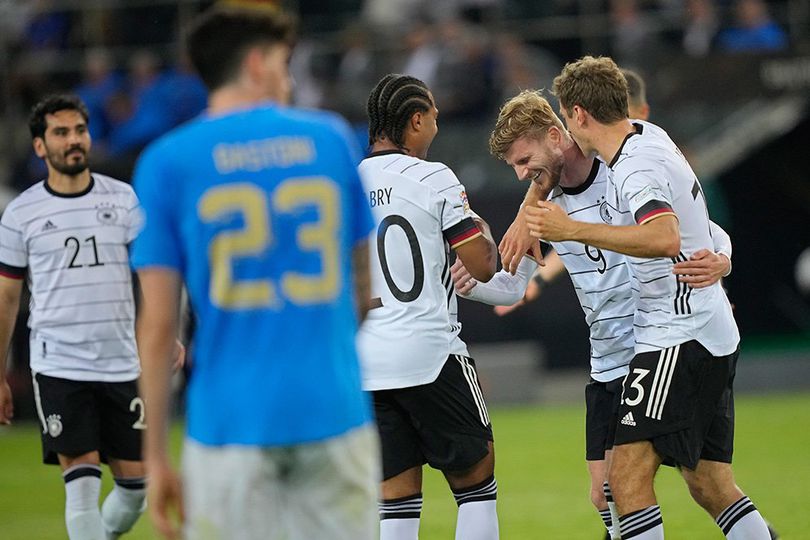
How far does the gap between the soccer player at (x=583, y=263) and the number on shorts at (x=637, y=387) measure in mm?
565

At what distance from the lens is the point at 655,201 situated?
5648 mm

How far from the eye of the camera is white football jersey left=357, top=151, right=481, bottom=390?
240 inches

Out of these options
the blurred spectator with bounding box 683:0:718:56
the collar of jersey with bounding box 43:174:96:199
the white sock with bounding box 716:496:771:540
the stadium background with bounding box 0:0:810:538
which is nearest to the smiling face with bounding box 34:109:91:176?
the collar of jersey with bounding box 43:174:96:199

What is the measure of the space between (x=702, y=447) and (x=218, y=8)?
11.2ft

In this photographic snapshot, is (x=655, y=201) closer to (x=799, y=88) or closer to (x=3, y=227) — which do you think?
(x=3, y=227)

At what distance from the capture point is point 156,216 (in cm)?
381

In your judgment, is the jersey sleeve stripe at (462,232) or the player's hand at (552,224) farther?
the jersey sleeve stripe at (462,232)

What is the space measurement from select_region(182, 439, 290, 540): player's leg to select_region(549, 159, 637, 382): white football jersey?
3.29m

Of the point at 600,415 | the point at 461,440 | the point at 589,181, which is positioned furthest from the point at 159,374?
the point at 600,415

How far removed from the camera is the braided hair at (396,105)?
6.22 meters

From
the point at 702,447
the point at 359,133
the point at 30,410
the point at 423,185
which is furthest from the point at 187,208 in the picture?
the point at 30,410

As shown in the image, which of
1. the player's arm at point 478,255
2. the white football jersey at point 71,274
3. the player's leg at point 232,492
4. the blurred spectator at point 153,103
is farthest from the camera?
the blurred spectator at point 153,103

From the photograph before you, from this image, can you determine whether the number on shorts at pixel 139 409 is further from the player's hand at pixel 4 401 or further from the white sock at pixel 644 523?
the white sock at pixel 644 523

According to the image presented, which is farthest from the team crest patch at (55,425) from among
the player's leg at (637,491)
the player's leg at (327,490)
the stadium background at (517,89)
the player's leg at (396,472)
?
the stadium background at (517,89)
